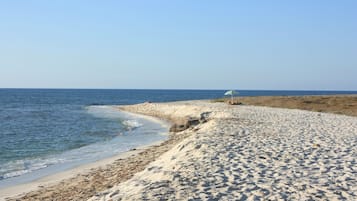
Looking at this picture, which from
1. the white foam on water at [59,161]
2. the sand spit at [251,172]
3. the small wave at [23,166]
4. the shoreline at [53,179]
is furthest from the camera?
the small wave at [23,166]

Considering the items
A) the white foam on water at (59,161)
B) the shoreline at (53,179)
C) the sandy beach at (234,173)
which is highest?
the sandy beach at (234,173)

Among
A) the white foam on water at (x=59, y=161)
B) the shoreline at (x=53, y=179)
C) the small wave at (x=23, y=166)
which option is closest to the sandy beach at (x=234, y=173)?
the shoreline at (x=53, y=179)

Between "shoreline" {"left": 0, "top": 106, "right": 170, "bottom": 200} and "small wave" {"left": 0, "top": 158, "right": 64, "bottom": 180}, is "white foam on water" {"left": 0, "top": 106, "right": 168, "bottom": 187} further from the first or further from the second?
"shoreline" {"left": 0, "top": 106, "right": 170, "bottom": 200}

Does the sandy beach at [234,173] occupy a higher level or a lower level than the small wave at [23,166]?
higher

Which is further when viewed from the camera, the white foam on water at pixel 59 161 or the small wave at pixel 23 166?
the small wave at pixel 23 166

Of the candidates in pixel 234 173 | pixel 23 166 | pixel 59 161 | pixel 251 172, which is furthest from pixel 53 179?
pixel 251 172

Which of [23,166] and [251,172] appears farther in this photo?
[23,166]

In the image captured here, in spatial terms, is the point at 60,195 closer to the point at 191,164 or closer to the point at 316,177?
the point at 191,164

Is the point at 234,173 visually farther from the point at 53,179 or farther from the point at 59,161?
the point at 59,161

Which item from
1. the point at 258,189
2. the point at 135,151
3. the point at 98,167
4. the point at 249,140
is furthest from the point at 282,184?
the point at 135,151

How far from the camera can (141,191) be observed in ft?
27.7

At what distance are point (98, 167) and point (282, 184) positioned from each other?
741 cm

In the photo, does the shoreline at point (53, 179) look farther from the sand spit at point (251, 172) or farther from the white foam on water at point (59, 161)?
the sand spit at point (251, 172)

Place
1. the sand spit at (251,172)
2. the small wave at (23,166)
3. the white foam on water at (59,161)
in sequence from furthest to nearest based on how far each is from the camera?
1. the small wave at (23,166)
2. the white foam on water at (59,161)
3. the sand spit at (251,172)
